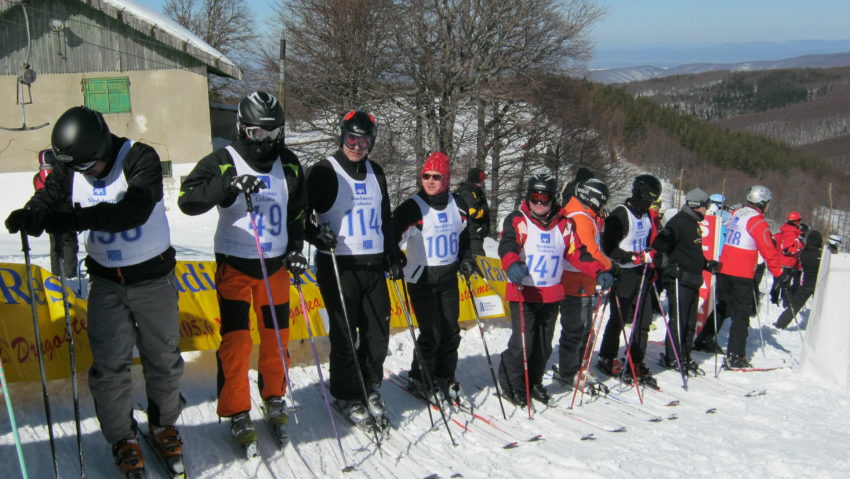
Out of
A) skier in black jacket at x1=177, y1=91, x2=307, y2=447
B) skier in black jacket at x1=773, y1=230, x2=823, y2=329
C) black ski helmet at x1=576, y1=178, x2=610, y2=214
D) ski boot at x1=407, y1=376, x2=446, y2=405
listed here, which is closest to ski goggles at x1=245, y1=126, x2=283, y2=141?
skier in black jacket at x1=177, y1=91, x2=307, y2=447

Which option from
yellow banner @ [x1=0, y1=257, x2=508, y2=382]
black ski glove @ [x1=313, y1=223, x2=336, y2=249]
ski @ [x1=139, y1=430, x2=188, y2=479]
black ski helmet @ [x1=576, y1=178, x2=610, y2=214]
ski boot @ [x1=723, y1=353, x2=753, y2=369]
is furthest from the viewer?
ski boot @ [x1=723, y1=353, x2=753, y2=369]

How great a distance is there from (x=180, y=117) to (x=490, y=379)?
15192 mm

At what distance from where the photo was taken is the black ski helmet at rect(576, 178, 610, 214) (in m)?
5.53

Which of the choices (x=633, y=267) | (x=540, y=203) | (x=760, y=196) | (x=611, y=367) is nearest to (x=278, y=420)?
(x=540, y=203)

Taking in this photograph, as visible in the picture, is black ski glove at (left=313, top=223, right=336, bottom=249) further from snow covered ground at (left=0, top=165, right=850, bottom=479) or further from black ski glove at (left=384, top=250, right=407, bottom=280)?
snow covered ground at (left=0, top=165, right=850, bottom=479)

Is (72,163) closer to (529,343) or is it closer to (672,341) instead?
(529,343)

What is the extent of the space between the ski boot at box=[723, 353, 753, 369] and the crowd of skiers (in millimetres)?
603

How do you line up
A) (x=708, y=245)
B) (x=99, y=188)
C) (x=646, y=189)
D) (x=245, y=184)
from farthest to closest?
(x=708, y=245) < (x=646, y=189) < (x=245, y=184) < (x=99, y=188)

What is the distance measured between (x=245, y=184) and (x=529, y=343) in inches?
112

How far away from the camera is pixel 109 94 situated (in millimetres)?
17328

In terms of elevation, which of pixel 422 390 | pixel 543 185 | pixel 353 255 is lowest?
pixel 422 390

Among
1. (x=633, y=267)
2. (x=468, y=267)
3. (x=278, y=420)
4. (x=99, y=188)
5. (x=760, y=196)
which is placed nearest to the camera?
(x=99, y=188)

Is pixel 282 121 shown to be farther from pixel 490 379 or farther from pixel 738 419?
pixel 738 419

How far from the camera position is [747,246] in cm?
718
